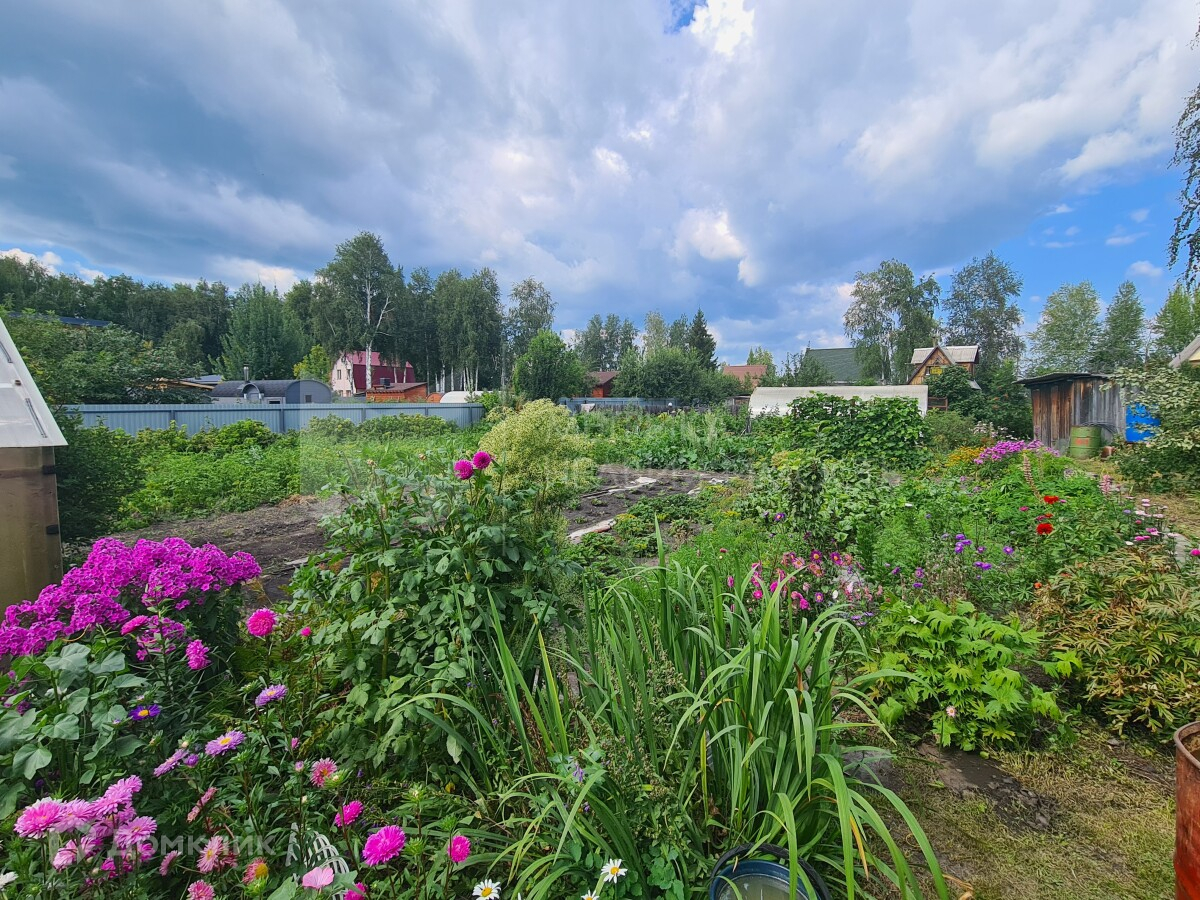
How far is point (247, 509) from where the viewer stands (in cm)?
726

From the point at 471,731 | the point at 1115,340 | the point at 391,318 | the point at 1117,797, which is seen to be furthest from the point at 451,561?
the point at 1115,340

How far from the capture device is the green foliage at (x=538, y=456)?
2.13m

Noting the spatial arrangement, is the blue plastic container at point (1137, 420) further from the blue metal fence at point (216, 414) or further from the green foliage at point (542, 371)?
the green foliage at point (542, 371)

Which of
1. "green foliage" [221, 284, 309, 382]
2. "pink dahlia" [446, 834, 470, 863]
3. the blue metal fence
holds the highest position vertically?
"green foliage" [221, 284, 309, 382]

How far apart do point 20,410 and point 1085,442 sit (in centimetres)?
1685

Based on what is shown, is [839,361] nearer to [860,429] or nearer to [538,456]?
[860,429]

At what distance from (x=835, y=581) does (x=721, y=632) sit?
1415 millimetres

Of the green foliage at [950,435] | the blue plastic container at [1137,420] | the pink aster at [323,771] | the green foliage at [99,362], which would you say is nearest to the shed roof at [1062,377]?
the blue plastic container at [1137,420]

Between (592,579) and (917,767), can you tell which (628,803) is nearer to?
(592,579)

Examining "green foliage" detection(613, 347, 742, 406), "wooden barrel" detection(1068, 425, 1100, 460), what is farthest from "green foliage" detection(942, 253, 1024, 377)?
"wooden barrel" detection(1068, 425, 1100, 460)

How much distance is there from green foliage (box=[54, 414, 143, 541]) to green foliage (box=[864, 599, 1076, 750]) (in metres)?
5.51

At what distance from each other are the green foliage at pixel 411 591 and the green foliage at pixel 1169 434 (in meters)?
9.70

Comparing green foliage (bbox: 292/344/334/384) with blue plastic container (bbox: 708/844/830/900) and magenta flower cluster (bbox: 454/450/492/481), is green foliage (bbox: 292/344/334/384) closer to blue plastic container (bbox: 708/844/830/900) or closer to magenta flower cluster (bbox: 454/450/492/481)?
magenta flower cluster (bbox: 454/450/492/481)

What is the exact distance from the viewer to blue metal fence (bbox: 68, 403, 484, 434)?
1255 cm
